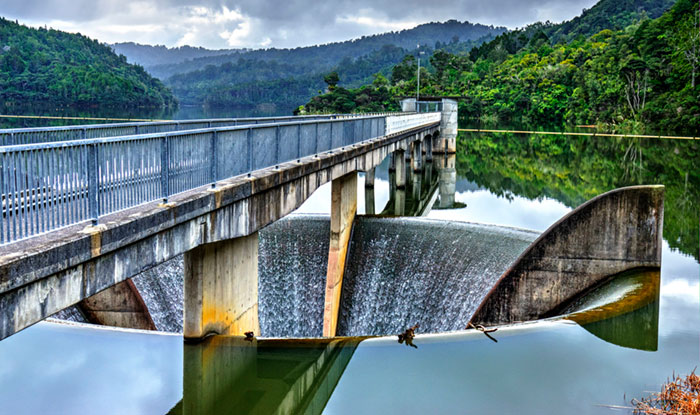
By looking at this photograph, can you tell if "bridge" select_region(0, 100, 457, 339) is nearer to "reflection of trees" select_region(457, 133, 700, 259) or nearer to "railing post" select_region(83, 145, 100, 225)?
"railing post" select_region(83, 145, 100, 225)

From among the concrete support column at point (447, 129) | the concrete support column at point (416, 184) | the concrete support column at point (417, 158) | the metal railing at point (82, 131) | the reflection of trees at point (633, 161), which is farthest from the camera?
the concrete support column at point (447, 129)

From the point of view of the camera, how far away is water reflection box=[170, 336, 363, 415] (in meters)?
11.1

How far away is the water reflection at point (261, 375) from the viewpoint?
36.5 ft

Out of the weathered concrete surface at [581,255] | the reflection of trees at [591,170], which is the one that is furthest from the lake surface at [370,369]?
the reflection of trees at [591,170]

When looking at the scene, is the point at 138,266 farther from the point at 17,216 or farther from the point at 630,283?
the point at 630,283

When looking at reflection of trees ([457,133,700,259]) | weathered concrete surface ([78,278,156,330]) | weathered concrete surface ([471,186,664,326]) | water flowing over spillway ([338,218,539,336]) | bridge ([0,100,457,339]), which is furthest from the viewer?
reflection of trees ([457,133,700,259])

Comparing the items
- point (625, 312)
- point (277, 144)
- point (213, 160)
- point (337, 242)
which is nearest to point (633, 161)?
point (337, 242)

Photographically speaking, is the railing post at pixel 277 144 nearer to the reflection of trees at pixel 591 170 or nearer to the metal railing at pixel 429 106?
the reflection of trees at pixel 591 170

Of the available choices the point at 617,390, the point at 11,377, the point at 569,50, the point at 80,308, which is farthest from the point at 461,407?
the point at 569,50

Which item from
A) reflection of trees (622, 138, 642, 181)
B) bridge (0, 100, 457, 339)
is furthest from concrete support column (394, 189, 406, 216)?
bridge (0, 100, 457, 339)

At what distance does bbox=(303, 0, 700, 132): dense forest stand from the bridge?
6903 cm

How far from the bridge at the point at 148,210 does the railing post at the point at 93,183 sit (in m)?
0.01

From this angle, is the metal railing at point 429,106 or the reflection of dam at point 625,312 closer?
the reflection of dam at point 625,312

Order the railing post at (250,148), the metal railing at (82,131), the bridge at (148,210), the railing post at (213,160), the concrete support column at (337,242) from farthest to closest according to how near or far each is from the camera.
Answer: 1. the concrete support column at (337,242)
2. the railing post at (250,148)
3. the metal railing at (82,131)
4. the railing post at (213,160)
5. the bridge at (148,210)
